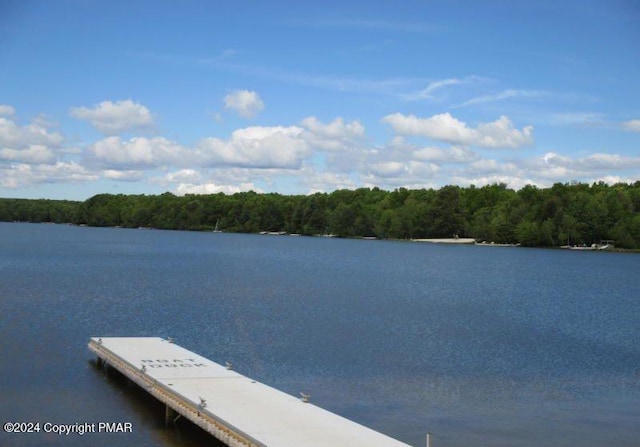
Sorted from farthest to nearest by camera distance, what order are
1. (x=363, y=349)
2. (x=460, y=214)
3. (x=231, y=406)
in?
(x=460, y=214) → (x=363, y=349) → (x=231, y=406)

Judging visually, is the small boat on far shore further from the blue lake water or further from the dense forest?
the blue lake water

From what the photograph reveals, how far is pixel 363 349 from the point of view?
27.9 meters

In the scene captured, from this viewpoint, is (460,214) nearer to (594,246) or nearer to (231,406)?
(594,246)

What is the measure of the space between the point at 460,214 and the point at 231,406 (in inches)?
5728

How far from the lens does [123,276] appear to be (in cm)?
5644

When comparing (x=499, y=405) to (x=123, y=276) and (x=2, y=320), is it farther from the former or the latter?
(x=123, y=276)

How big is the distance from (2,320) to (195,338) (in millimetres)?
9020

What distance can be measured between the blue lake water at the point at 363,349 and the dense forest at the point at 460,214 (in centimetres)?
7488

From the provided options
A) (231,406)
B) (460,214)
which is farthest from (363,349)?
(460,214)

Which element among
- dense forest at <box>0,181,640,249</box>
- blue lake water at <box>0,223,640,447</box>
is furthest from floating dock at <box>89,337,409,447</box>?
dense forest at <box>0,181,640,249</box>

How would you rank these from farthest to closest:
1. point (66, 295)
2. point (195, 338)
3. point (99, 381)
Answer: point (66, 295)
point (195, 338)
point (99, 381)

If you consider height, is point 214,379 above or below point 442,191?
below

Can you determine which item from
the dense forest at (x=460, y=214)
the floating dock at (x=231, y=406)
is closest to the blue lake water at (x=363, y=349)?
the floating dock at (x=231, y=406)

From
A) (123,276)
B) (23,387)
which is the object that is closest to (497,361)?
(23,387)
